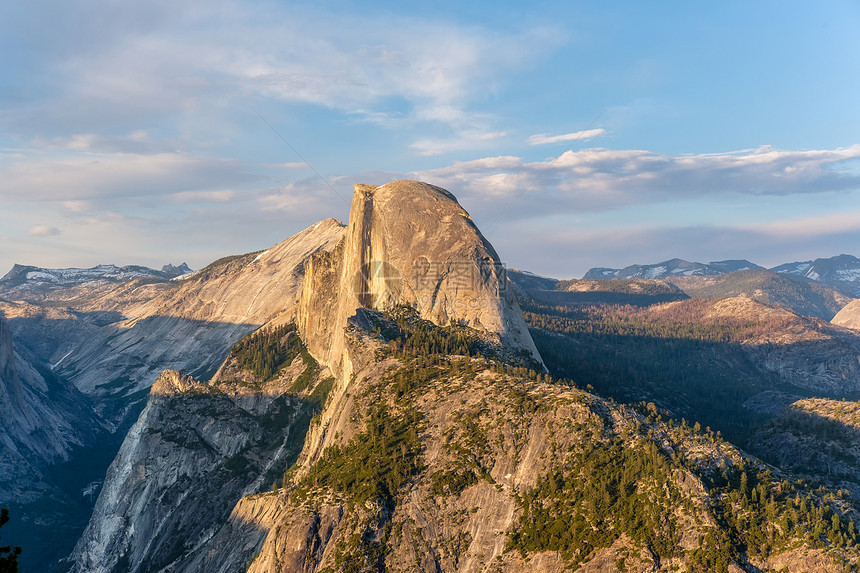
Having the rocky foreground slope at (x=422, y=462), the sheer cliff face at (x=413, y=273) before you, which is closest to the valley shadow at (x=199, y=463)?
the rocky foreground slope at (x=422, y=462)

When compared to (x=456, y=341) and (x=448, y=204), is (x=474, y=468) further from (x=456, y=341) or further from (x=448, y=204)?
(x=448, y=204)

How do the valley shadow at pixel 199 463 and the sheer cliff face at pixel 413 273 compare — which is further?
the sheer cliff face at pixel 413 273

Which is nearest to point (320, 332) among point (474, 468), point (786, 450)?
point (474, 468)

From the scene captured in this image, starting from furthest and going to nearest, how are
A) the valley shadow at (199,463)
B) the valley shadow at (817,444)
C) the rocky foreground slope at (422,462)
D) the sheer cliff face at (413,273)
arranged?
the sheer cliff face at (413,273), the valley shadow at (199,463), the valley shadow at (817,444), the rocky foreground slope at (422,462)

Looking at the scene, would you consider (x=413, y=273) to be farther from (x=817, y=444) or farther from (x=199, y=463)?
(x=817, y=444)

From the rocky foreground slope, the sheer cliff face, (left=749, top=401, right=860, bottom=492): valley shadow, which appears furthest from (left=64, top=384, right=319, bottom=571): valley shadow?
(left=749, top=401, right=860, bottom=492): valley shadow

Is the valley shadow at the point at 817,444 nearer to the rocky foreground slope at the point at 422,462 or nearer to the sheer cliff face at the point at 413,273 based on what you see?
the rocky foreground slope at the point at 422,462

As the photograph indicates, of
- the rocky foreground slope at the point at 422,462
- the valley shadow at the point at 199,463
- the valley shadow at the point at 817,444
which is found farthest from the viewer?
the valley shadow at the point at 199,463
